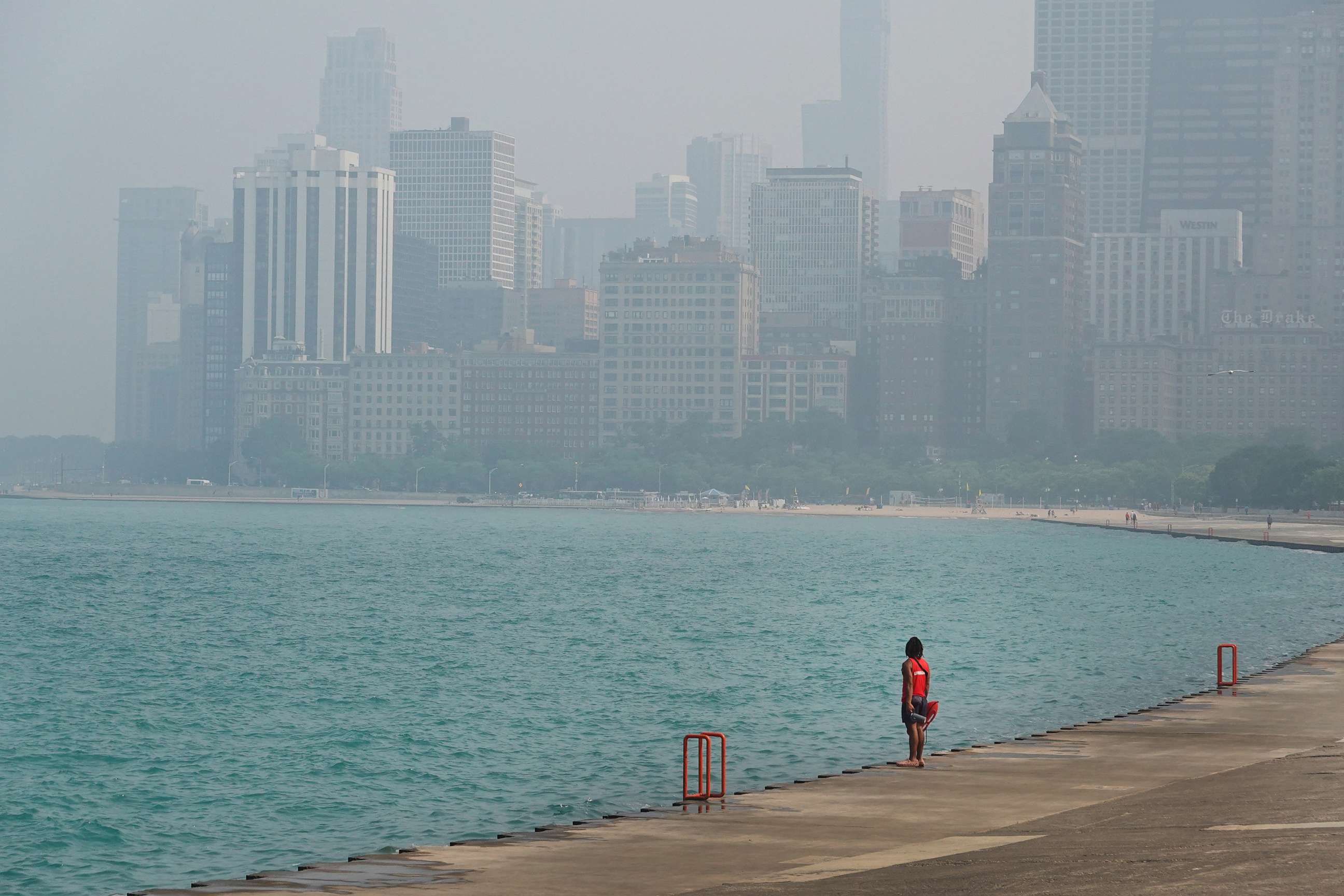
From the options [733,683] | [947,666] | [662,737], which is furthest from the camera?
[947,666]

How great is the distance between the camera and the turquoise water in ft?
130

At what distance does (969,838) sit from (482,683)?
3967 cm

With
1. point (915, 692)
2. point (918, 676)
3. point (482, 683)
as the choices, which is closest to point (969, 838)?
point (918, 676)

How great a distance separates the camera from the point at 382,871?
90.3ft

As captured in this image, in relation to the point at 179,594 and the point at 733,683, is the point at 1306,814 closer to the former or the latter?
the point at 733,683

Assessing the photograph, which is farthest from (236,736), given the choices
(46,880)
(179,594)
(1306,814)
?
(179,594)

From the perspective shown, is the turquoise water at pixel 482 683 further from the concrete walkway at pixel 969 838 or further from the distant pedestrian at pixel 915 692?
the concrete walkway at pixel 969 838

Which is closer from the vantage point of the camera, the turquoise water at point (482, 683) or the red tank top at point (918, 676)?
the red tank top at point (918, 676)

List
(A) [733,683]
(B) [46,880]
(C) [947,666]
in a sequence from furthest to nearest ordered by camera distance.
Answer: (C) [947,666] < (A) [733,683] < (B) [46,880]

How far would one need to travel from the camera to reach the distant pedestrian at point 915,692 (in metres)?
34.6

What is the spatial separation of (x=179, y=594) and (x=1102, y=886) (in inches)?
4157

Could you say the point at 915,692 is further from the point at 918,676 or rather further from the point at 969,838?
the point at 969,838

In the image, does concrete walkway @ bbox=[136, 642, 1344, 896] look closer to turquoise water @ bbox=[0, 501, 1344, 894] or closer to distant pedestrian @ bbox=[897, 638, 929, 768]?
distant pedestrian @ bbox=[897, 638, 929, 768]

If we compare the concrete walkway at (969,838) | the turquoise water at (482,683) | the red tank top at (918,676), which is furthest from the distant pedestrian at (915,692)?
the turquoise water at (482,683)
